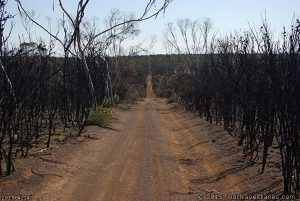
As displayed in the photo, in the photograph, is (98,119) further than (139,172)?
Yes

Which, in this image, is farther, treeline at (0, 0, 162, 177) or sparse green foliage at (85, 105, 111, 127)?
sparse green foliage at (85, 105, 111, 127)

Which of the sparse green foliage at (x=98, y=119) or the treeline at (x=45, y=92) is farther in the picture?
the sparse green foliage at (x=98, y=119)

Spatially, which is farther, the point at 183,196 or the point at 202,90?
the point at 202,90

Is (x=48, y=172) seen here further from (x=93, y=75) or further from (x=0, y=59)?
(x=93, y=75)

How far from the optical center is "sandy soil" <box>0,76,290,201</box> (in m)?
7.33

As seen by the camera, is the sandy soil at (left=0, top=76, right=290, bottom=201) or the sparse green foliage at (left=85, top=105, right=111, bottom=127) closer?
the sandy soil at (left=0, top=76, right=290, bottom=201)

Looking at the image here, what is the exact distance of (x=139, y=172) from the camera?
8.98 metres

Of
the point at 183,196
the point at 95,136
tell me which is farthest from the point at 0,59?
the point at 95,136

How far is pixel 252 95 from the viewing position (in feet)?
34.2

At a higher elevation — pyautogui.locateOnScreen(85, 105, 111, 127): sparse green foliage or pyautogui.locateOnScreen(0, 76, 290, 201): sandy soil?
pyautogui.locateOnScreen(85, 105, 111, 127): sparse green foliage

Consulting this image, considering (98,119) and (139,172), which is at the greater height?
(98,119)

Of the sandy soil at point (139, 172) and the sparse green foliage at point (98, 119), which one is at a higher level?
the sparse green foliage at point (98, 119)

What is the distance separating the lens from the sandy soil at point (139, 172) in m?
7.33

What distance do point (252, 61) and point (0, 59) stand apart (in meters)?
5.71
